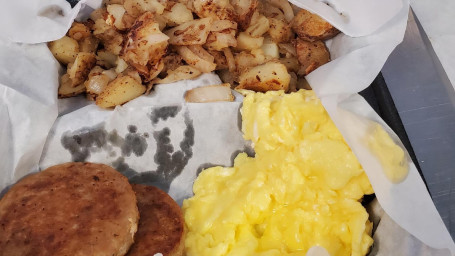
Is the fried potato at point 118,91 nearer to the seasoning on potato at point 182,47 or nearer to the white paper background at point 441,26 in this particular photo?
the seasoning on potato at point 182,47

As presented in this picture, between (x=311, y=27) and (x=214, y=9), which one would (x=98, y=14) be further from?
(x=311, y=27)

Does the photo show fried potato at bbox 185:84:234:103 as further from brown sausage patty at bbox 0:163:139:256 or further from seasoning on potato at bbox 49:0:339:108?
brown sausage patty at bbox 0:163:139:256

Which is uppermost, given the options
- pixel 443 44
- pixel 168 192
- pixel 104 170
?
pixel 443 44


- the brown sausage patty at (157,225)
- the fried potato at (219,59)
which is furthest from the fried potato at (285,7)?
the brown sausage patty at (157,225)

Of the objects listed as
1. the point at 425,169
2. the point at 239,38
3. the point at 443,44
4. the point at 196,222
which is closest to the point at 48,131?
the point at 196,222

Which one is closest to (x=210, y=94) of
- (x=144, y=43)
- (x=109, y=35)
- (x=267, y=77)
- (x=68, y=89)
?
(x=267, y=77)

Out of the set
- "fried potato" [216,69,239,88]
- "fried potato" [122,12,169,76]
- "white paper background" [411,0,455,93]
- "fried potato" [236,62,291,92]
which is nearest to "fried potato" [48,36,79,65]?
"fried potato" [122,12,169,76]

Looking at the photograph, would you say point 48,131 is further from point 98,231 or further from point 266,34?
point 266,34
